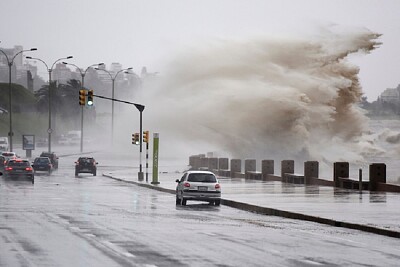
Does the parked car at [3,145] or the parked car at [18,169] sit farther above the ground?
the parked car at [3,145]

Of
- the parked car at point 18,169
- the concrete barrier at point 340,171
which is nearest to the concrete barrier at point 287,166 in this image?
the concrete barrier at point 340,171

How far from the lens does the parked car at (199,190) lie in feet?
134

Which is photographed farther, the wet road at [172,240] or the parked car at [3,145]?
the parked car at [3,145]

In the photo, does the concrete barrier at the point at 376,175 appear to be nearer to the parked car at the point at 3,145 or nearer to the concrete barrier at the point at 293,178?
the concrete barrier at the point at 293,178

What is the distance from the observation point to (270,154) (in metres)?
111

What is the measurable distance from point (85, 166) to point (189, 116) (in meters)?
35.8

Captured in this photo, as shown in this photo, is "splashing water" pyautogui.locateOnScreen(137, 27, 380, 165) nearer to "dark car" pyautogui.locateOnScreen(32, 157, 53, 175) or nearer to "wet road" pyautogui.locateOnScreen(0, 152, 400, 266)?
"dark car" pyautogui.locateOnScreen(32, 157, 53, 175)

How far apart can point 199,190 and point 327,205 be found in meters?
5.98

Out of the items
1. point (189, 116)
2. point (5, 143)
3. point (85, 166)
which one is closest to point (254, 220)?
point (85, 166)

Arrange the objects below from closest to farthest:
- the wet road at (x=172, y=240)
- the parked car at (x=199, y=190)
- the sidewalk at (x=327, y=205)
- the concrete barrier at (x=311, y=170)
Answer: the wet road at (x=172, y=240) → the sidewalk at (x=327, y=205) → the parked car at (x=199, y=190) → the concrete barrier at (x=311, y=170)

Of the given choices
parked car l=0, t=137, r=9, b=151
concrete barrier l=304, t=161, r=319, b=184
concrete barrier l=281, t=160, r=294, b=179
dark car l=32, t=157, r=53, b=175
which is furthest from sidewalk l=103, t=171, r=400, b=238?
parked car l=0, t=137, r=9, b=151

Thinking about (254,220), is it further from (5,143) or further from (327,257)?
(5,143)

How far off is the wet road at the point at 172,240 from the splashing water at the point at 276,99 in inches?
2640

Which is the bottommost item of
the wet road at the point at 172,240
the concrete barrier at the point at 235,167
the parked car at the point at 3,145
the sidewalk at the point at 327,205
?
the wet road at the point at 172,240
